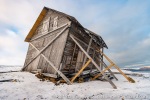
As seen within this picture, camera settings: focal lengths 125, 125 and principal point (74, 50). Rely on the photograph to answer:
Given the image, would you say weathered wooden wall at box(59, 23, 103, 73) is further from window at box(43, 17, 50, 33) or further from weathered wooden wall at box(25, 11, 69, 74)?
window at box(43, 17, 50, 33)

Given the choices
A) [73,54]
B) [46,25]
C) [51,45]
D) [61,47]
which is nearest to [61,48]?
[61,47]

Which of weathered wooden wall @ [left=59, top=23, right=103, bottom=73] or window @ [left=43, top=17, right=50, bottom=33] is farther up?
window @ [left=43, top=17, right=50, bottom=33]

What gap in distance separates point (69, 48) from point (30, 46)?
703 cm

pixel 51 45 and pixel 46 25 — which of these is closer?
pixel 51 45

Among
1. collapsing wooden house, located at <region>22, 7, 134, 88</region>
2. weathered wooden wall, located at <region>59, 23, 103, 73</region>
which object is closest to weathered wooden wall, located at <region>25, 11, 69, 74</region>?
collapsing wooden house, located at <region>22, 7, 134, 88</region>

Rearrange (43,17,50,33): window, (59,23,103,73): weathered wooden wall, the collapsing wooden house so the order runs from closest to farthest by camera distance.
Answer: the collapsing wooden house → (59,23,103,73): weathered wooden wall → (43,17,50,33): window

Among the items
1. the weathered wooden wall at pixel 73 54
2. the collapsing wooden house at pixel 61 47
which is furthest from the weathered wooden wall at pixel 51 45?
the weathered wooden wall at pixel 73 54

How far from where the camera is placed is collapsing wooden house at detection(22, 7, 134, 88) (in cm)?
990

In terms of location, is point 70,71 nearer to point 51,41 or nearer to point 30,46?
point 51,41

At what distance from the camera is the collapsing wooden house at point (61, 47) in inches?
390

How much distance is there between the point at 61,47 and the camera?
1022cm

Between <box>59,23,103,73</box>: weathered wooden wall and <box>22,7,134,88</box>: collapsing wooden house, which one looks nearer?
<box>22,7,134,88</box>: collapsing wooden house

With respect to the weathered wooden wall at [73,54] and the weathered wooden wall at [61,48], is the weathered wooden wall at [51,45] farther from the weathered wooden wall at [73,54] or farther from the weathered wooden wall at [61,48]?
the weathered wooden wall at [73,54]

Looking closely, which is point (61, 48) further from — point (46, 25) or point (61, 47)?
point (46, 25)
